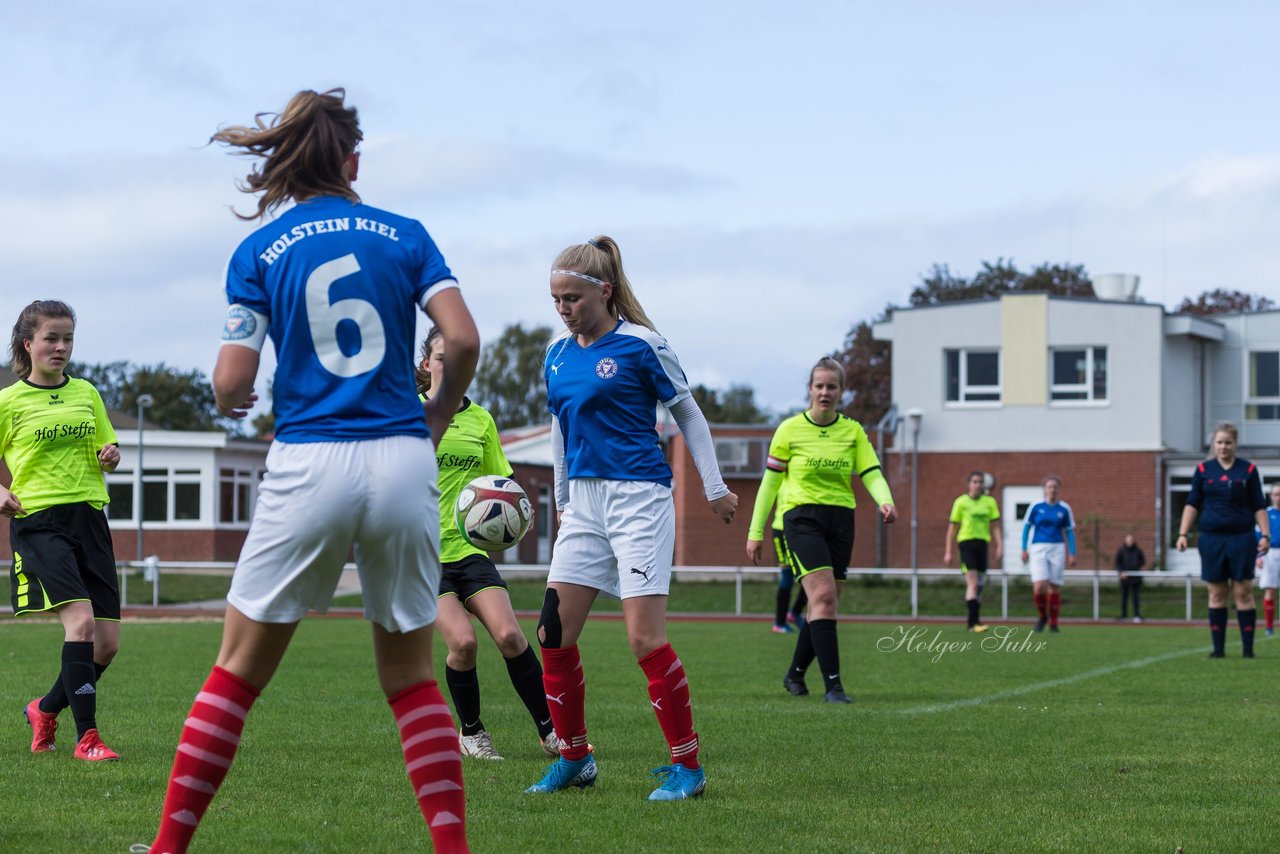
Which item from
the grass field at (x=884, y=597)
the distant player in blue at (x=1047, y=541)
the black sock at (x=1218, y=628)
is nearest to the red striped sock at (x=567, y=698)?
the black sock at (x=1218, y=628)

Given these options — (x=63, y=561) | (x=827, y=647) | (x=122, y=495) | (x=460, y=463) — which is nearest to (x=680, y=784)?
(x=460, y=463)

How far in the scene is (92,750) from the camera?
23.5 feet

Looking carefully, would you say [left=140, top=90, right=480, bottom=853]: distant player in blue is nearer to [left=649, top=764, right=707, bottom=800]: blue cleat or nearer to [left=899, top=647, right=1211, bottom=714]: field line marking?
[left=649, top=764, right=707, bottom=800]: blue cleat

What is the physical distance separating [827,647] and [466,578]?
11.0 ft

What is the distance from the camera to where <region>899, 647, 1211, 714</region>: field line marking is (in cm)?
989

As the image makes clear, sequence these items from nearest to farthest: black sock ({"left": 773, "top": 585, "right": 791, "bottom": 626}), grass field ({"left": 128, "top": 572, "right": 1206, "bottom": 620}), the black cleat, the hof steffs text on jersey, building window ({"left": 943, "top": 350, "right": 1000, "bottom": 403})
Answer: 1. the hof steffs text on jersey
2. the black cleat
3. black sock ({"left": 773, "top": 585, "right": 791, "bottom": 626})
4. grass field ({"left": 128, "top": 572, "right": 1206, "bottom": 620})
5. building window ({"left": 943, "top": 350, "right": 1000, "bottom": 403})

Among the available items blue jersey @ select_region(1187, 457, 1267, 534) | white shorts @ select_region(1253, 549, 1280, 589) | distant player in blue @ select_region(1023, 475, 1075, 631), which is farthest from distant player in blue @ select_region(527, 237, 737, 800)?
white shorts @ select_region(1253, 549, 1280, 589)

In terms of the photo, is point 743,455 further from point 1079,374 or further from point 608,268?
point 608,268

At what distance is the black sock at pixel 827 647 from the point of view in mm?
10062

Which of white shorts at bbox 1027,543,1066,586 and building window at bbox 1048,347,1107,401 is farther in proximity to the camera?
building window at bbox 1048,347,1107,401

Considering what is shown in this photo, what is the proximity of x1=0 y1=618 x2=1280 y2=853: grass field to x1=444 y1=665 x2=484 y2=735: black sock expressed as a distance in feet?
0.79

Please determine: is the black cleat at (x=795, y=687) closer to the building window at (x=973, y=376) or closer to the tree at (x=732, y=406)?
the building window at (x=973, y=376)

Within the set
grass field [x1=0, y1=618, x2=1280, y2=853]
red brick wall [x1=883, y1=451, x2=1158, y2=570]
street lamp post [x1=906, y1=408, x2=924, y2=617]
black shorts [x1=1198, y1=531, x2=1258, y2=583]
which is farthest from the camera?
red brick wall [x1=883, y1=451, x2=1158, y2=570]

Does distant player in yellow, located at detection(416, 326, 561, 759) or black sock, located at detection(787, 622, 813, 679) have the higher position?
distant player in yellow, located at detection(416, 326, 561, 759)
